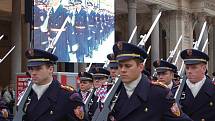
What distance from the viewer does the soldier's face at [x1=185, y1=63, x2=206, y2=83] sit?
5.49 meters

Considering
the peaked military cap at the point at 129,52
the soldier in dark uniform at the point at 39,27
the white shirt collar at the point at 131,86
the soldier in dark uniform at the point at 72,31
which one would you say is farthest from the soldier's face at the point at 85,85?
the soldier in dark uniform at the point at 72,31

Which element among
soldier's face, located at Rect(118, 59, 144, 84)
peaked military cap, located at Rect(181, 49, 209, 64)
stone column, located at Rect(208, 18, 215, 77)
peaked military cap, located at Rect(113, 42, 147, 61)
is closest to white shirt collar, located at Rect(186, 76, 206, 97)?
peaked military cap, located at Rect(181, 49, 209, 64)

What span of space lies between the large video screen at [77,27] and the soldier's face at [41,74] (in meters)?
12.2

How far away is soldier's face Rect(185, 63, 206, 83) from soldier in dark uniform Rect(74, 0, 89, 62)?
14.0 meters

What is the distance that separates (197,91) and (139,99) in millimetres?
1651

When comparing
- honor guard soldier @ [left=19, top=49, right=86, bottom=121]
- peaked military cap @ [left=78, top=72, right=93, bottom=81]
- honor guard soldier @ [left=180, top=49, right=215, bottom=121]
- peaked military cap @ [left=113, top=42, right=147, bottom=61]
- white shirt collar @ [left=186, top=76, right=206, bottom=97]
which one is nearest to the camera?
peaked military cap @ [left=113, top=42, right=147, bottom=61]

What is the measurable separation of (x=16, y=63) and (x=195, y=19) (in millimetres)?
16078

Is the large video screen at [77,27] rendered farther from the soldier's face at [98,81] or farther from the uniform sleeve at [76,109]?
the uniform sleeve at [76,109]

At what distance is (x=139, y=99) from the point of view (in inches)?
159

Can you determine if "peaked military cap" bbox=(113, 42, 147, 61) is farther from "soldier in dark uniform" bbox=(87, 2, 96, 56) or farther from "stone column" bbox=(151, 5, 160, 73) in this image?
"stone column" bbox=(151, 5, 160, 73)

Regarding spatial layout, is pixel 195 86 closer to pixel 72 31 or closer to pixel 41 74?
pixel 41 74

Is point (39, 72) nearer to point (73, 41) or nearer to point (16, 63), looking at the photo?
point (73, 41)

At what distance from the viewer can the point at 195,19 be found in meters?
33.9

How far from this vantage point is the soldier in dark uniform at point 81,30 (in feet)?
64.7
